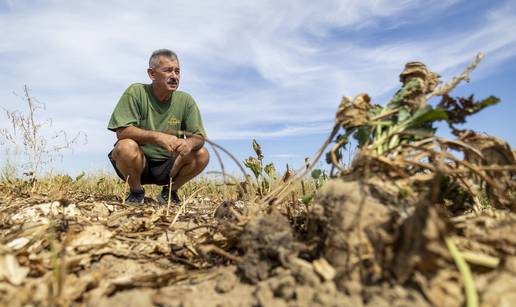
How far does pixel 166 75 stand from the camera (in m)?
4.73

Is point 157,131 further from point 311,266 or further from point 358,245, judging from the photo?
point 358,245

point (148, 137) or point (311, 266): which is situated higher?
point (148, 137)

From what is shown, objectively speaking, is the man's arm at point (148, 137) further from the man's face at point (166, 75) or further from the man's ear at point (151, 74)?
the man's ear at point (151, 74)

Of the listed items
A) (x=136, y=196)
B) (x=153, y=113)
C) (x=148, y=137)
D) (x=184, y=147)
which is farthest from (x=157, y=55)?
(x=136, y=196)

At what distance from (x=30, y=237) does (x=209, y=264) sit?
0.90m

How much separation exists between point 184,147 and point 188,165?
0.62m

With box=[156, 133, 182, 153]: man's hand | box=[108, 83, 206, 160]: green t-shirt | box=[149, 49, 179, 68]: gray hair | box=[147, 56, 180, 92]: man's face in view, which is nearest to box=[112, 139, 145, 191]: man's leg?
box=[108, 83, 206, 160]: green t-shirt

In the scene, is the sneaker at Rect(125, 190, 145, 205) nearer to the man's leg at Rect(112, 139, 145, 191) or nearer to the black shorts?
the man's leg at Rect(112, 139, 145, 191)

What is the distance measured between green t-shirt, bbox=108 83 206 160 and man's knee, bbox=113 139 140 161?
187 mm

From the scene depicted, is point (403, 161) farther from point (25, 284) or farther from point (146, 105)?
point (146, 105)

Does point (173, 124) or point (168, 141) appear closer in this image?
point (168, 141)

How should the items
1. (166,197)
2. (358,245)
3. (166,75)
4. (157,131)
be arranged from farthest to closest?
(166,197), (166,75), (157,131), (358,245)

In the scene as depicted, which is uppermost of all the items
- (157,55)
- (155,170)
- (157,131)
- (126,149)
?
(157,55)

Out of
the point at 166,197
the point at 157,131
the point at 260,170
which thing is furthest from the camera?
the point at 166,197
